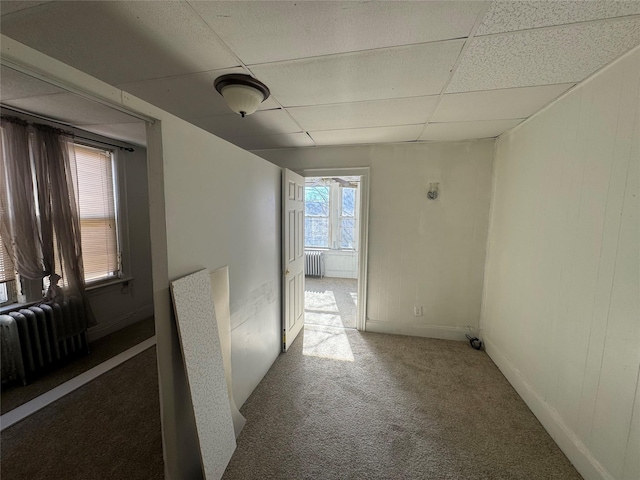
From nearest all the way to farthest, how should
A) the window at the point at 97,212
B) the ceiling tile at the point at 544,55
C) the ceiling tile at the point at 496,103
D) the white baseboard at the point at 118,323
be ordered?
the ceiling tile at the point at 544,55, the ceiling tile at the point at 496,103, the window at the point at 97,212, the white baseboard at the point at 118,323

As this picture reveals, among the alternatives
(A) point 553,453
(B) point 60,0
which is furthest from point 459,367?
(B) point 60,0

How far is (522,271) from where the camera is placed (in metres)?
2.22

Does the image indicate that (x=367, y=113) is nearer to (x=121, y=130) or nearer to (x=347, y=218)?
(x=121, y=130)

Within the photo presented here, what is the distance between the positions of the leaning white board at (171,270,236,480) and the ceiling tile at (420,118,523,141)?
244 centimetres

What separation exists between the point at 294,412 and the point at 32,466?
162cm

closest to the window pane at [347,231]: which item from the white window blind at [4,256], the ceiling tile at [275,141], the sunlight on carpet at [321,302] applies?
the sunlight on carpet at [321,302]

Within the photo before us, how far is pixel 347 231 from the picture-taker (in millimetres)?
6148

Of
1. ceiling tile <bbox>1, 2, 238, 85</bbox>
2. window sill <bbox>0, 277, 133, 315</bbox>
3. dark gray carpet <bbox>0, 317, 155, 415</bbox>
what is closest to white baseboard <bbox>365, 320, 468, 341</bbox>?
dark gray carpet <bbox>0, 317, 155, 415</bbox>

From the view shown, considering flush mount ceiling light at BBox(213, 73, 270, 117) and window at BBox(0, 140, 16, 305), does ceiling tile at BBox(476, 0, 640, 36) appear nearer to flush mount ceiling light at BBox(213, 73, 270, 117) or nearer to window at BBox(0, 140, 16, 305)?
flush mount ceiling light at BBox(213, 73, 270, 117)

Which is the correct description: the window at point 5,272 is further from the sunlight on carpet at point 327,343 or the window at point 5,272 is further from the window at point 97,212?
the sunlight on carpet at point 327,343

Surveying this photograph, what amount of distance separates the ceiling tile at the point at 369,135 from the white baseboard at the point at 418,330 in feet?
7.55

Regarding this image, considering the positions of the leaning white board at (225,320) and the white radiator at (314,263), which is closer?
the leaning white board at (225,320)

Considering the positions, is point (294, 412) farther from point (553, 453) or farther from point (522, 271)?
point (522, 271)

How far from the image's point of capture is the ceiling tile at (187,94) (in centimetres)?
157
